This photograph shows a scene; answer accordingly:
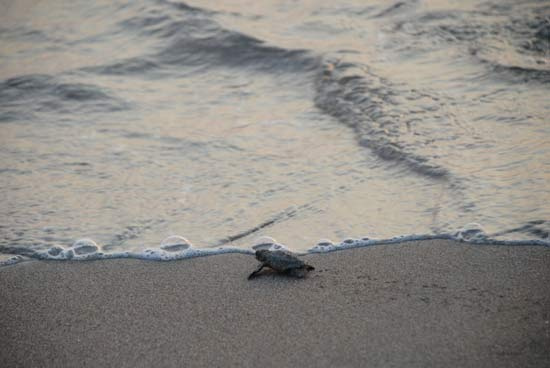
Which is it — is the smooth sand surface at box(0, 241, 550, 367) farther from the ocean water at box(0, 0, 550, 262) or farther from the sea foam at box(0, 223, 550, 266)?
the ocean water at box(0, 0, 550, 262)

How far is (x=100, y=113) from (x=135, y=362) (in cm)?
319

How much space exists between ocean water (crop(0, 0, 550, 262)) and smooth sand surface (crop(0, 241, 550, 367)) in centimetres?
21

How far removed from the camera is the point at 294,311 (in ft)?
8.14

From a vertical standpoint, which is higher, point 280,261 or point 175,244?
point 280,261

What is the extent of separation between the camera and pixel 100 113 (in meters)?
5.07

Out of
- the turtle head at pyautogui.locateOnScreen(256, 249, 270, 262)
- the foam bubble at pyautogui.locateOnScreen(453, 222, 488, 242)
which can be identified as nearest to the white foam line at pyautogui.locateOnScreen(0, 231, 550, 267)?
the foam bubble at pyautogui.locateOnScreen(453, 222, 488, 242)

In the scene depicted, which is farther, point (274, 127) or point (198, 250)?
point (274, 127)

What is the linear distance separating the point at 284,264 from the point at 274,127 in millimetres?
1991

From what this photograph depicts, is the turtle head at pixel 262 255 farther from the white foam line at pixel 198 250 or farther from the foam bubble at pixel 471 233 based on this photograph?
the foam bubble at pixel 471 233

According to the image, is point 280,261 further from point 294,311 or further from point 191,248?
point 191,248

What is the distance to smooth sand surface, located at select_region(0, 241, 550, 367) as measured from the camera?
221 centimetres

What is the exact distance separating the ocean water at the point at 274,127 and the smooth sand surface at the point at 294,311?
21 centimetres

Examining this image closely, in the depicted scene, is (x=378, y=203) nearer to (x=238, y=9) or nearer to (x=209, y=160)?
(x=209, y=160)

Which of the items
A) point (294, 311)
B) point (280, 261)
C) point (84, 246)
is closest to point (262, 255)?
point (280, 261)
